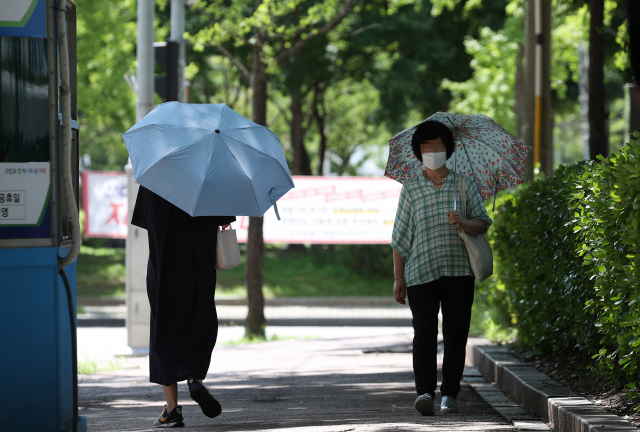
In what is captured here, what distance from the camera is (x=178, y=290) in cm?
500

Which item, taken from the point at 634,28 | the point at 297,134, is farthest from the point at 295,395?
the point at 297,134

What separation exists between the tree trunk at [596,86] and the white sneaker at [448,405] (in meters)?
5.84

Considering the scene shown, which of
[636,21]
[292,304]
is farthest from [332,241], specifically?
[636,21]

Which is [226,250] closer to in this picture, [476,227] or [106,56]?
[476,227]

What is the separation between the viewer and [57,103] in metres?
4.17

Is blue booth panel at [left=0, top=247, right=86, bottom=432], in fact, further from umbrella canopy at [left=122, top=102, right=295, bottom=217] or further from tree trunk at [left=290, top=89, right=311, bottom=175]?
tree trunk at [left=290, top=89, right=311, bottom=175]

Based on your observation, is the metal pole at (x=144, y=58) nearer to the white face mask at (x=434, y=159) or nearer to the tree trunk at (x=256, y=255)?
the tree trunk at (x=256, y=255)

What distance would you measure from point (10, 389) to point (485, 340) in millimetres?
→ 5796

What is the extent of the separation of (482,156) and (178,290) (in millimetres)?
2416

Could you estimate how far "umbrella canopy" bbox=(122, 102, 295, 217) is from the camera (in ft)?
16.0

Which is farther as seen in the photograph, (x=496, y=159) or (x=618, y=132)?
(x=618, y=132)

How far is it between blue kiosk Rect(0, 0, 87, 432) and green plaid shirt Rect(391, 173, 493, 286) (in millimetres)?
2273

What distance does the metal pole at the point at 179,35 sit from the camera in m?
10.3

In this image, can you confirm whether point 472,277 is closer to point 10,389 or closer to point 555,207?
point 555,207
